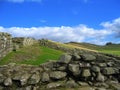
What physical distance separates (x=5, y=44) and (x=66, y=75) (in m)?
14.4

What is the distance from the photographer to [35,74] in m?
16.9

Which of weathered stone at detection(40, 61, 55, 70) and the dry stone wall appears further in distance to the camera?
the dry stone wall

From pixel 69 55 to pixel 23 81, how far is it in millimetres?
2885

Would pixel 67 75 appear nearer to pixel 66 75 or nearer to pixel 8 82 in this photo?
pixel 66 75

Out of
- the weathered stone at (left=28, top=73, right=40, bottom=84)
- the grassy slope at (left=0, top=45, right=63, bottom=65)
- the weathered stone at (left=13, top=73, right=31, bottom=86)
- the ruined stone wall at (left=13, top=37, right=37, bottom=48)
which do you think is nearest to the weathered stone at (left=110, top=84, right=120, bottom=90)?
the weathered stone at (left=28, top=73, right=40, bottom=84)

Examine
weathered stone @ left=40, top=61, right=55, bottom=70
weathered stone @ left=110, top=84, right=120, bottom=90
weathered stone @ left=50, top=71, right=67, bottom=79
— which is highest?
weathered stone @ left=40, top=61, right=55, bottom=70

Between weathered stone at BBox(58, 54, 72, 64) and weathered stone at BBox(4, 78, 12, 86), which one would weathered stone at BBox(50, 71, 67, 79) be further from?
weathered stone at BBox(4, 78, 12, 86)

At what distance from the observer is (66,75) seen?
17141mm

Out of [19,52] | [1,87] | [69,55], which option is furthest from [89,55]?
[19,52]

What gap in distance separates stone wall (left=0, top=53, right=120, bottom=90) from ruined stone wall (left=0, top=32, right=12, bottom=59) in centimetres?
1215

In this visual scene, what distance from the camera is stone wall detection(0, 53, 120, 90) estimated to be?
655 inches

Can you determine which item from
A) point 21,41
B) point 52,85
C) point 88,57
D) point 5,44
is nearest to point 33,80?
point 52,85

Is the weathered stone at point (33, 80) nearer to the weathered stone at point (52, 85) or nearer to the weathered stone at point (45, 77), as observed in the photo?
the weathered stone at point (45, 77)

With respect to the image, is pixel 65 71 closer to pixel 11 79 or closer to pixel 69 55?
pixel 69 55
